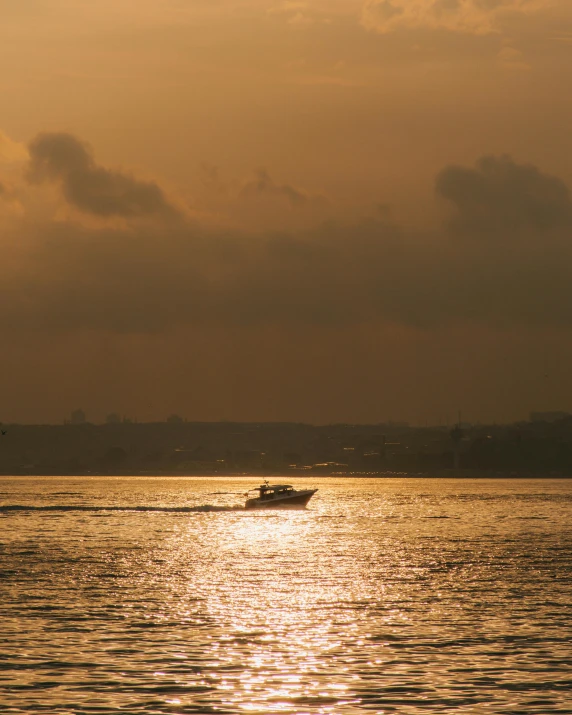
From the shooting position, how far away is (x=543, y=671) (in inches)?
2254

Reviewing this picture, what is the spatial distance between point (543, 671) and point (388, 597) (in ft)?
109

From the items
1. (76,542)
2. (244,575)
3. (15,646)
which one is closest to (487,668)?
(15,646)

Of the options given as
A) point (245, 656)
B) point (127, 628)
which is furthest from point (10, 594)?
point (245, 656)

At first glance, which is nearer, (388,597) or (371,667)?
(371,667)

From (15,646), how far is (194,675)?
13.4 m

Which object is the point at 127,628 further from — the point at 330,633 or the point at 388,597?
the point at 388,597

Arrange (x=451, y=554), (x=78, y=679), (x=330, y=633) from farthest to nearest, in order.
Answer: (x=451, y=554) < (x=330, y=633) < (x=78, y=679)

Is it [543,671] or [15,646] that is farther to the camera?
[15,646]

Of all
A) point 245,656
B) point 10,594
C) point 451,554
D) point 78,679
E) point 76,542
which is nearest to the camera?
point 78,679

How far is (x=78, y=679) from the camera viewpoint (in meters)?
54.5

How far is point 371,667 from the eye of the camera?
189 ft

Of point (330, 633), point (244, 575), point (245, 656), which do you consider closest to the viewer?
point (245, 656)

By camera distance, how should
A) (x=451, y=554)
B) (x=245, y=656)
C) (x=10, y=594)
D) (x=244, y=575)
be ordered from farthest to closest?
(x=451, y=554) < (x=244, y=575) < (x=10, y=594) < (x=245, y=656)

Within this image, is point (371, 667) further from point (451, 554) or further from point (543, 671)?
point (451, 554)
